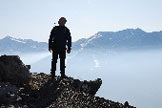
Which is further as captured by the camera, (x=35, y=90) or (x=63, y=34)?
(x=63, y=34)

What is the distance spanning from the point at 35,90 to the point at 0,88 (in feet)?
6.16

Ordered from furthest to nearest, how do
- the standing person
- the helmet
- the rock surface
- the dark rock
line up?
the standing person
the helmet
the dark rock
the rock surface

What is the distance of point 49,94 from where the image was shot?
13242mm

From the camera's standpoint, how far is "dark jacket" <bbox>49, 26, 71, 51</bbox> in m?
16.9

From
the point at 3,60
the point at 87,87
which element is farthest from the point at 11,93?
the point at 87,87

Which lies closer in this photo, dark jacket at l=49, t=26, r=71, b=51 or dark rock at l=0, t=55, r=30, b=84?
dark rock at l=0, t=55, r=30, b=84

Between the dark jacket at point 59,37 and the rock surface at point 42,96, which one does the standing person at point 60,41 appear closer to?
the dark jacket at point 59,37

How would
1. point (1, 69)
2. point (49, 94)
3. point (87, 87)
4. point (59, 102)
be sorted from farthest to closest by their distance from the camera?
1. point (87, 87)
2. point (1, 69)
3. point (49, 94)
4. point (59, 102)

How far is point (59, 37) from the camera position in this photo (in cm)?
1697

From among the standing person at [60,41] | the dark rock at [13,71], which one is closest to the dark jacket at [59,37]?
the standing person at [60,41]

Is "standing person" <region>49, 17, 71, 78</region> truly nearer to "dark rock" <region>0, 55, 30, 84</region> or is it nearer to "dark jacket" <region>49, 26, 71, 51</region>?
"dark jacket" <region>49, 26, 71, 51</region>

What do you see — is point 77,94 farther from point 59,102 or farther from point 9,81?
point 9,81

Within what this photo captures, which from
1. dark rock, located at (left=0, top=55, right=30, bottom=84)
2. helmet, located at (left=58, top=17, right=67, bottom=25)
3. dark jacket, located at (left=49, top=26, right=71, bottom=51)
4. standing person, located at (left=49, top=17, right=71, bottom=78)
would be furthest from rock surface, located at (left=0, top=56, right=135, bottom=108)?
helmet, located at (left=58, top=17, right=67, bottom=25)

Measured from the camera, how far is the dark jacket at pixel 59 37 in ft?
55.4
